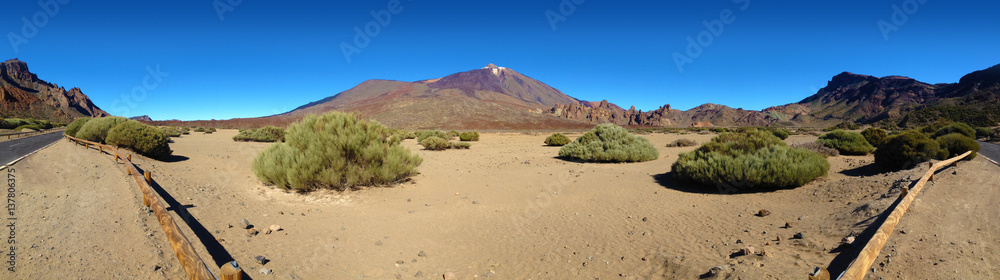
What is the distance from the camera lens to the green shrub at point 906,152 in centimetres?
962

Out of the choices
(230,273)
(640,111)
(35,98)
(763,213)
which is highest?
(640,111)

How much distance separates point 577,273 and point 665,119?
142218 mm

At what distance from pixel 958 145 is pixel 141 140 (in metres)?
26.3

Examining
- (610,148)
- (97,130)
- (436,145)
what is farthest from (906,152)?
(97,130)

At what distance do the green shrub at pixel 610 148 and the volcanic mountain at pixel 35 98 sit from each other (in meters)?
87.7

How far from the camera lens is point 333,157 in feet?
27.7

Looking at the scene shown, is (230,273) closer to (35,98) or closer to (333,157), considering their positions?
(333,157)

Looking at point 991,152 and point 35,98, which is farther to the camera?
point 35,98

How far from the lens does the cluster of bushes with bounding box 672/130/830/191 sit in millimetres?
7492

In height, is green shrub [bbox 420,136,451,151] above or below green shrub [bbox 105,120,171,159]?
below

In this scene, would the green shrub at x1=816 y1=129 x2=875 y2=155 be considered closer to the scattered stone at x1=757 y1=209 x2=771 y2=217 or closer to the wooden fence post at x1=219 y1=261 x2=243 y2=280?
the scattered stone at x1=757 y1=209 x2=771 y2=217

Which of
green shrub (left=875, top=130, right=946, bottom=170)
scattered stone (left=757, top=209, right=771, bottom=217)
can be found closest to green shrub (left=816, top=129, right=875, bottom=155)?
green shrub (left=875, top=130, right=946, bottom=170)

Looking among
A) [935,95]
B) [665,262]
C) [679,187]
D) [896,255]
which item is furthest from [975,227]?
[935,95]

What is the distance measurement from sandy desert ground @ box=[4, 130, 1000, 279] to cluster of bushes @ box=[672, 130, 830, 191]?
1.14 feet
